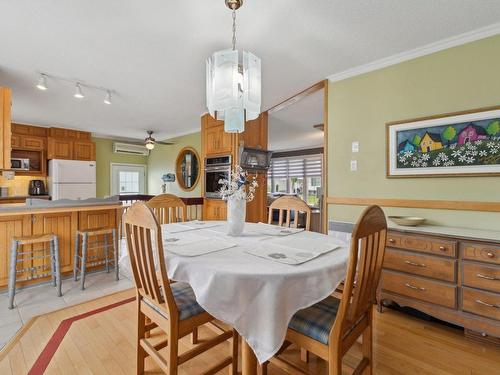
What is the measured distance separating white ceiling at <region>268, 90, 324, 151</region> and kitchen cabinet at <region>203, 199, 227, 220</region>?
1895 millimetres

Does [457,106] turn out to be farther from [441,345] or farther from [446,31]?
[441,345]

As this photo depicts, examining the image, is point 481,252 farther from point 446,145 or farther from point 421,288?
point 446,145

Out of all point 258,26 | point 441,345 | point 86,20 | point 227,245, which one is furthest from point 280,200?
point 86,20

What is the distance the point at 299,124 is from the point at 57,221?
4.33 metres

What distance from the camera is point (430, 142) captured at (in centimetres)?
230

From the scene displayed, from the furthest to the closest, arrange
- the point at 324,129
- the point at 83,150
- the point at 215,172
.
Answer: the point at 83,150 < the point at 215,172 < the point at 324,129

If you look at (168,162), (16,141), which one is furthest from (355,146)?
(16,141)

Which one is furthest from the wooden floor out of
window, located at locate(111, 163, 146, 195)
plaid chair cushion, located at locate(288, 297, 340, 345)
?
window, located at locate(111, 163, 146, 195)

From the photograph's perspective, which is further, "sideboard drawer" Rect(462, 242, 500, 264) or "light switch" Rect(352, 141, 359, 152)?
"light switch" Rect(352, 141, 359, 152)

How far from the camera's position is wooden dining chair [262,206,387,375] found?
1018mm

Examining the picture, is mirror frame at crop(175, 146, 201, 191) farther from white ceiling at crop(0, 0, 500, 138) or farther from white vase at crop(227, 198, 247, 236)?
white vase at crop(227, 198, 247, 236)

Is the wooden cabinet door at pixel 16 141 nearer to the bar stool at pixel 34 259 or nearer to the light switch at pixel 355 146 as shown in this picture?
the bar stool at pixel 34 259

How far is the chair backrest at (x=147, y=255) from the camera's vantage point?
1.16 metres

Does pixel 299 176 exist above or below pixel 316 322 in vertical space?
above
